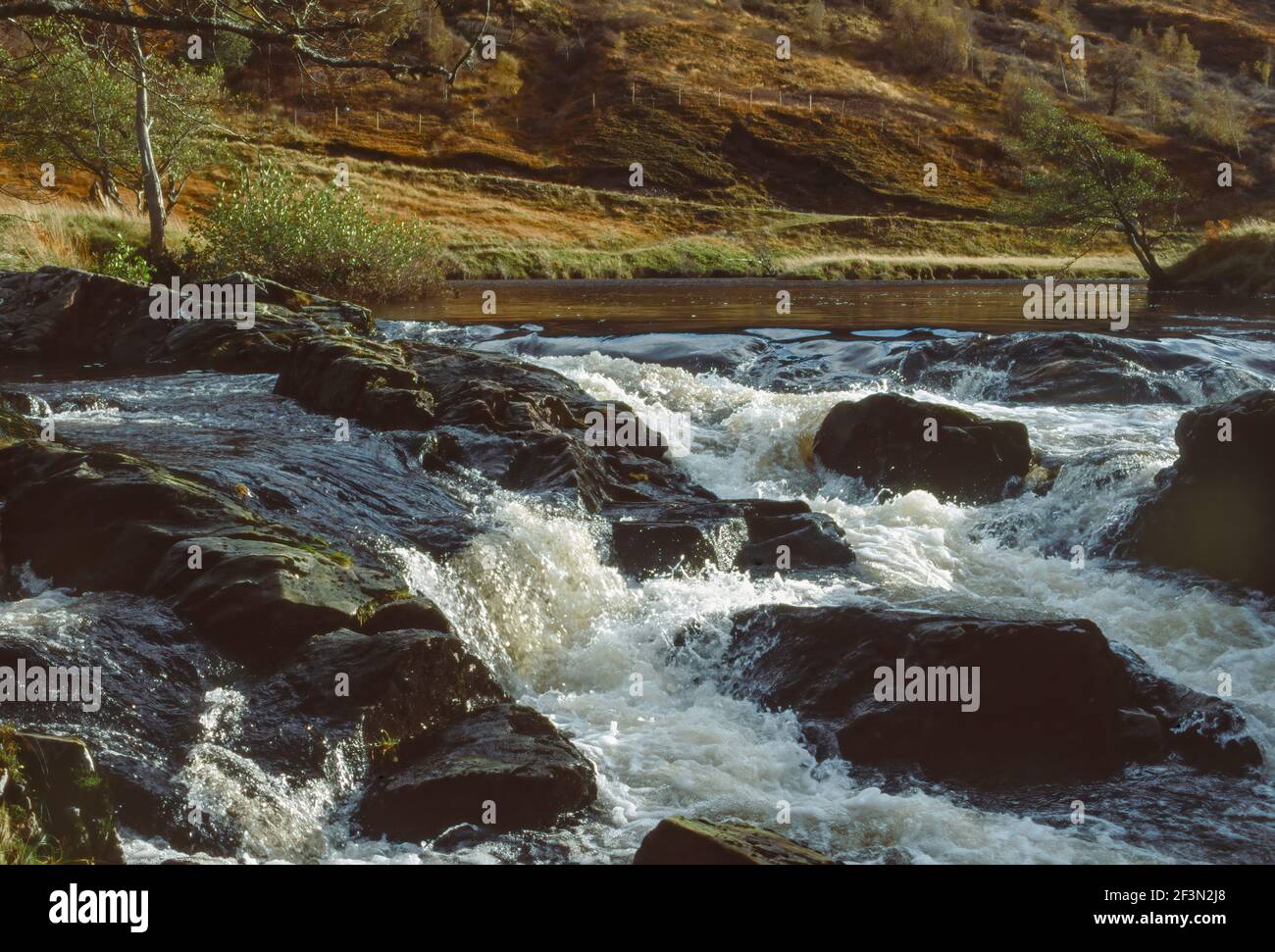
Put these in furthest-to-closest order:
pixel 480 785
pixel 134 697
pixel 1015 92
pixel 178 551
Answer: pixel 1015 92 < pixel 178 551 < pixel 134 697 < pixel 480 785

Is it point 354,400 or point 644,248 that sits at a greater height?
point 644,248

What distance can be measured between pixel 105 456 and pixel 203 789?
12.7 ft

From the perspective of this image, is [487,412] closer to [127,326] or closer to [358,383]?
[358,383]

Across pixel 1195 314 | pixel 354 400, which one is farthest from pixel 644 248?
pixel 354 400

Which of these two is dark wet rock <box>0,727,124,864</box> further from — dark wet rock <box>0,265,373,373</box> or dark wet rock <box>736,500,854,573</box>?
dark wet rock <box>0,265,373,373</box>

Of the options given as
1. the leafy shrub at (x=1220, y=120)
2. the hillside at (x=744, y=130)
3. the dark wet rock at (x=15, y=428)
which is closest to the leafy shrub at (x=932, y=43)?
the hillside at (x=744, y=130)

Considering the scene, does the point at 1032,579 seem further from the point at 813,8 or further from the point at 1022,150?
the point at 813,8

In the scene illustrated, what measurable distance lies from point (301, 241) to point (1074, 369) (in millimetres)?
15976

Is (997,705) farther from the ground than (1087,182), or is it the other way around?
(1087,182)

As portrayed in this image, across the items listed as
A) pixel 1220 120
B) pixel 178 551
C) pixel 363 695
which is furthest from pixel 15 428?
pixel 1220 120

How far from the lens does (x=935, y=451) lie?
43.4 ft

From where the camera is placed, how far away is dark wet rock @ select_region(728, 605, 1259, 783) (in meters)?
7.56

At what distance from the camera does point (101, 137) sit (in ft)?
98.7
